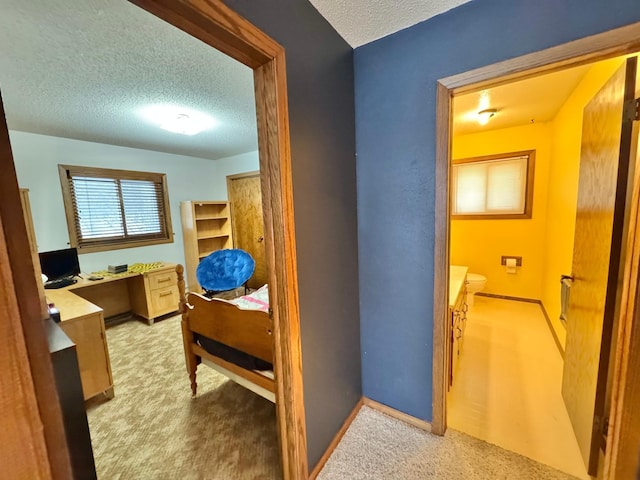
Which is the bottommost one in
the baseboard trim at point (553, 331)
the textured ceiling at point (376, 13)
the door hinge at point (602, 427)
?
the baseboard trim at point (553, 331)

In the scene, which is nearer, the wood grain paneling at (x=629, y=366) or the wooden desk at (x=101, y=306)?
the wood grain paneling at (x=629, y=366)

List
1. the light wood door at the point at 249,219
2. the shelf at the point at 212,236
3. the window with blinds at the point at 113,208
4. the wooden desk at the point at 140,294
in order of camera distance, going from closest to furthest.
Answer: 1. the window with blinds at the point at 113,208
2. the wooden desk at the point at 140,294
3. the shelf at the point at 212,236
4. the light wood door at the point at 249,219

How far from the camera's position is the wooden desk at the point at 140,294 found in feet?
11.0

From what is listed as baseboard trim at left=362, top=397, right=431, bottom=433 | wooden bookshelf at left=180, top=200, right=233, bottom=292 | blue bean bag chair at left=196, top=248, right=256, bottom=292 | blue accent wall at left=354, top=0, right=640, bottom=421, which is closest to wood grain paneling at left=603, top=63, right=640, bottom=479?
blue accent wall at left=354, top=0, right=640, bottom=421

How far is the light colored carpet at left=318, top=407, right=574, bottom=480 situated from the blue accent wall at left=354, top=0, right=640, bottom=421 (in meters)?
0.16

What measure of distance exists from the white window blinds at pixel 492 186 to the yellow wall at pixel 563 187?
0.33 m

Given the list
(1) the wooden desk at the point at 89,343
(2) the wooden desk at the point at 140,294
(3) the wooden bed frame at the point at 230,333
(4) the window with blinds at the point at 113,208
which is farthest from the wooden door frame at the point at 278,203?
(4) the window with blinds at the point at 113,208

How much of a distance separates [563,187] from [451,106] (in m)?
2.22

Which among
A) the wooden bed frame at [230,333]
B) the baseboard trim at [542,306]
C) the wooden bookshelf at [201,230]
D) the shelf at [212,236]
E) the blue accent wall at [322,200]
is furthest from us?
the shelf at [212,236]

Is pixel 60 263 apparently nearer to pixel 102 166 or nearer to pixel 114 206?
pixel 114 206

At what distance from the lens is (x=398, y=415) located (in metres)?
1.76

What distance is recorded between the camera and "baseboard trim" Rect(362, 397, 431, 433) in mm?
1675

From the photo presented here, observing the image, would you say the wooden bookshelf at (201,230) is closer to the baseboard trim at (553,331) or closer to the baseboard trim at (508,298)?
the baseboard trim at (508,298)

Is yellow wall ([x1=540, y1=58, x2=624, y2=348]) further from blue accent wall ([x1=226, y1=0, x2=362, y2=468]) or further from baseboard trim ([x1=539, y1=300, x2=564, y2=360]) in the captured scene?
blue accent wall ([x1=226, y1=0, x2=362, y2=468])
